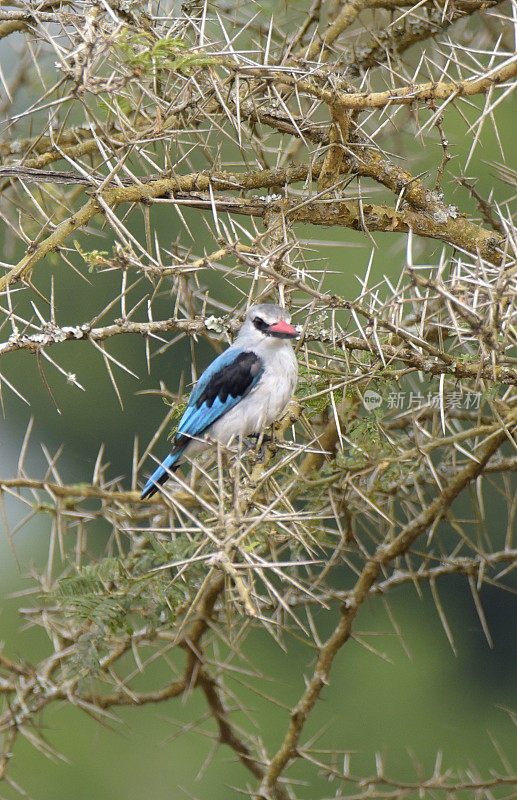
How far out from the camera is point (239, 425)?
186 centimetres

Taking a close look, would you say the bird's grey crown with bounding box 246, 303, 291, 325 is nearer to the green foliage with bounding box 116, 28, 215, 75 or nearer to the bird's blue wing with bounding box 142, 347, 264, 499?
the bird's blue wing with bounding box 142, 347, 264, 499

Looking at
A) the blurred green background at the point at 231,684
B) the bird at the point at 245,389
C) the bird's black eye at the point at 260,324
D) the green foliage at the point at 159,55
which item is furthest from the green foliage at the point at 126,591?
the blurred green background at the point at 231,684

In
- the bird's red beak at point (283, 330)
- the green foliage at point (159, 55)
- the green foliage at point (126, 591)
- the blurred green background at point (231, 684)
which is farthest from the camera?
the blurred green background at point (231, 684)

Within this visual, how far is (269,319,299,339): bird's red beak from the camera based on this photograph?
1.44 metres

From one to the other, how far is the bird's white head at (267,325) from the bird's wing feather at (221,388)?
5cm

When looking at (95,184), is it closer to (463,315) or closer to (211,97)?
(211,97)

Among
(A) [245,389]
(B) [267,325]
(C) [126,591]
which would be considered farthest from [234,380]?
(C) [126,591]

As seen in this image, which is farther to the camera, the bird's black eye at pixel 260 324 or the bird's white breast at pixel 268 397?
the bird's white breast at pixel 268 397

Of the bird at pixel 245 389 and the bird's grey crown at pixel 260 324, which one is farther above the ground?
the bird's grey crown at pixel 260 324

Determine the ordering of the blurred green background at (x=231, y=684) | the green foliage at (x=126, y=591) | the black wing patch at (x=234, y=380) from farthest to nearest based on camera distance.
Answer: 1. the blurred green background at (x=231, y=684)
2. the black wing patch at (x=234, y=380)
3. the green foliage at (x=126, y=591)

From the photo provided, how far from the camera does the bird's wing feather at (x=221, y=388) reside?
5.92ft

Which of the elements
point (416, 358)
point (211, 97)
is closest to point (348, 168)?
point (211, 97)

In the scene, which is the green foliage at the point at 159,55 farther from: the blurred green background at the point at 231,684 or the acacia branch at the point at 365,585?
the blurred green background at the point at 231,684

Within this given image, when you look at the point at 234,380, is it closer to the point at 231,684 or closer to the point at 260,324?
the point at 260,324
